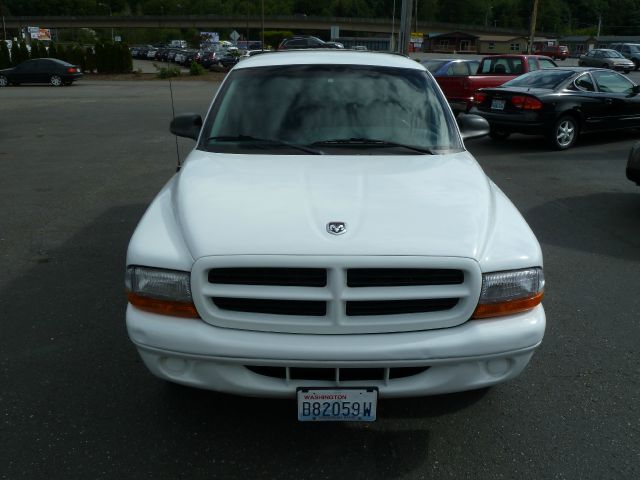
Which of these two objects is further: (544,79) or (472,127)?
(544,79)

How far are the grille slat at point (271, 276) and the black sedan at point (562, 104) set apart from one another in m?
10.1

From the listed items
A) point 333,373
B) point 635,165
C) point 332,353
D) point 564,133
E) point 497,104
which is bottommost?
point 564,133

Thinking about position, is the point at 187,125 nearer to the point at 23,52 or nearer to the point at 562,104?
the point at 562,104

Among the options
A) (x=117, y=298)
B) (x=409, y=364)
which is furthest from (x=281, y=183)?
(x=117, y=298)

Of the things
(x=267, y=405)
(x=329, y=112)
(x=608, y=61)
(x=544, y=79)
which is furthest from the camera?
(x=608, y=61)

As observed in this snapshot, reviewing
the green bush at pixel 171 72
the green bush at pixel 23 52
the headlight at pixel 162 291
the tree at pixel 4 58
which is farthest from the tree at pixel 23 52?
the headlight at pixel 162 291

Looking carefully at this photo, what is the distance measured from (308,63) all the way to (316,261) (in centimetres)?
231

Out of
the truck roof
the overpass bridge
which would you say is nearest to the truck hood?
the truck roof

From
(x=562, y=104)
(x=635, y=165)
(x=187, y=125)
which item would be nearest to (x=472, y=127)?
(x=187, y=125)

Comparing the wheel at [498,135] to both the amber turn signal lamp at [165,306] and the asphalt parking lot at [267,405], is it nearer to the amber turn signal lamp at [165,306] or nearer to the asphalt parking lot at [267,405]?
the asphalt parking lot at [267,405]

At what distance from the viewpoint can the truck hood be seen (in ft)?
8.57

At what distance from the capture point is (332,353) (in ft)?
8.14

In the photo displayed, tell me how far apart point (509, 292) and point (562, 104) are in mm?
9968

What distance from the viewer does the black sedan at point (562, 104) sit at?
1144 centimetres
